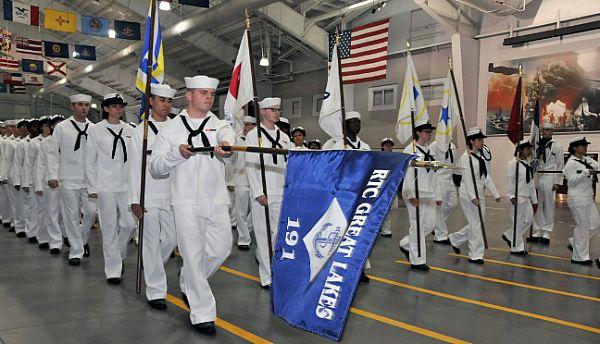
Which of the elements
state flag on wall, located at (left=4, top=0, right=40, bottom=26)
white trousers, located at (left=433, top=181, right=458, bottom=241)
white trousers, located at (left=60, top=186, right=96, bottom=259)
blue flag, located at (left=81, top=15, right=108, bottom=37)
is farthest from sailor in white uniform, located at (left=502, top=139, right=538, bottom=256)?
state flag on wall, located at (left=4, top=0, right=40, bottom=26)

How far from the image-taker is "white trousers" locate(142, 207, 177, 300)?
4.93 m

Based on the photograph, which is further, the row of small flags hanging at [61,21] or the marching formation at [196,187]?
the row of small flags hanging at [61,21]

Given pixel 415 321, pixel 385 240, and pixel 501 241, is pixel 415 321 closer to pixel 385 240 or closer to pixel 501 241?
pixel 385 240

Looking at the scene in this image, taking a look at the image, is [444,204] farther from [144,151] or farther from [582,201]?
[144,151]

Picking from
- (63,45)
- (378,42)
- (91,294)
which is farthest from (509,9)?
(63,45)

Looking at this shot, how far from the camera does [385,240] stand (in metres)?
9.57

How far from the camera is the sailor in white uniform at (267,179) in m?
5.69

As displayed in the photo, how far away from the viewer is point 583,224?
7656 millimetres

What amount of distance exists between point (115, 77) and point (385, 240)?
28.8 metres

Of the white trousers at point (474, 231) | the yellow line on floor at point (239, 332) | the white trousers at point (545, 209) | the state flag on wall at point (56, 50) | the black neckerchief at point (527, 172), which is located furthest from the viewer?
the state flag on wall at point (56, 50)

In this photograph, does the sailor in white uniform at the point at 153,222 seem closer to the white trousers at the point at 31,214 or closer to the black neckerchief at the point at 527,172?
the white trousers at the point at 31,214

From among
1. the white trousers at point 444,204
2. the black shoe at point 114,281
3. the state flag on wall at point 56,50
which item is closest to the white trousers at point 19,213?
the black shoe at point 114,281

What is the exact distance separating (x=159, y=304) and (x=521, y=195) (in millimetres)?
6409

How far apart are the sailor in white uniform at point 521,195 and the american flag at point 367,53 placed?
306 inches
